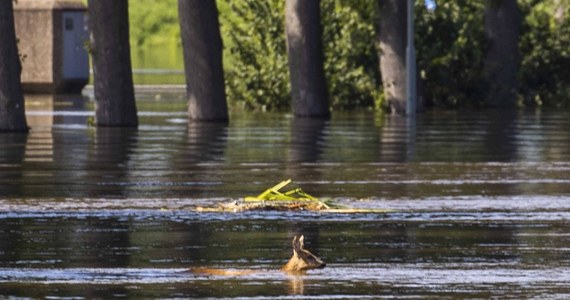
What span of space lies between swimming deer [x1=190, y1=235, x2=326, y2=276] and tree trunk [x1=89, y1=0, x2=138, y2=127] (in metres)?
19.0

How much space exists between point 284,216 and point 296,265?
12.4ft

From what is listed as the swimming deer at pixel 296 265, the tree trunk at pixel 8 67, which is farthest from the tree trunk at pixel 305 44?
the swimming deer at pixel 296 265

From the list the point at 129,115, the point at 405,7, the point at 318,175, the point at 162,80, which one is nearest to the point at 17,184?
the point at 318,175

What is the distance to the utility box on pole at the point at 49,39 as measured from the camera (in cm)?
4866

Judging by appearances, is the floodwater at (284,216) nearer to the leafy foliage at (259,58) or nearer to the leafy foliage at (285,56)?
the leafy foliage at (285,56)

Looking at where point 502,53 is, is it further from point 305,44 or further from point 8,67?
point 8,67

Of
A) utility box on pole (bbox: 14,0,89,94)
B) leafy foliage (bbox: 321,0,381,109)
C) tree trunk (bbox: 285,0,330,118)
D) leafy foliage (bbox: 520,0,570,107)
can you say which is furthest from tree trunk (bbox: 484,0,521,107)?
utility box on pole (bbox: 14,0,89,94)

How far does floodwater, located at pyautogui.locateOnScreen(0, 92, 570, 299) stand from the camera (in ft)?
37.6

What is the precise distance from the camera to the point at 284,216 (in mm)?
15805

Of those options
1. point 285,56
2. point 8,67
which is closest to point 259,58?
point 285,56

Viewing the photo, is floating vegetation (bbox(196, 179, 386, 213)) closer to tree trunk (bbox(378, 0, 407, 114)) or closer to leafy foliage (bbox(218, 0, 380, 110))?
tree trunk (bbox(378, 0, 407, 114))

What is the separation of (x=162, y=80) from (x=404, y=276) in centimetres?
5072

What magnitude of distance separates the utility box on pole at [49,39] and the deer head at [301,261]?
3678 cm

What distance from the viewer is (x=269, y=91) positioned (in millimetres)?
42094
